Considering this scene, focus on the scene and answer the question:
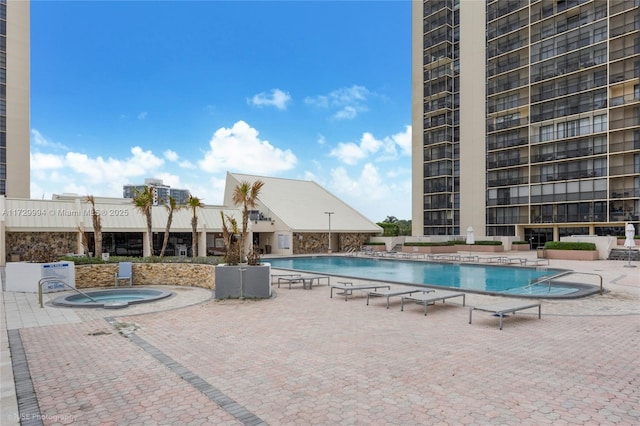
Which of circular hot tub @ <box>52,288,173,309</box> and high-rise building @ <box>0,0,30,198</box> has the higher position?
high-rise building @ <box>0,0,30,198</box>

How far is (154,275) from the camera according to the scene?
647 inches

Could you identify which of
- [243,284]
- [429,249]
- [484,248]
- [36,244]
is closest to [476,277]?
[243,284]

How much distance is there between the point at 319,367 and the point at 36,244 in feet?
91.5

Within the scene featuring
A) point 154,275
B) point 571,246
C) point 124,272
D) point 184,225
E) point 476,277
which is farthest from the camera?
point 184,225

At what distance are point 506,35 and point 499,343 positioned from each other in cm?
4781

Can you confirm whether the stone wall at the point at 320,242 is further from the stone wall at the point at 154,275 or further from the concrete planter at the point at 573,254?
the stone wall at the point at 154,275

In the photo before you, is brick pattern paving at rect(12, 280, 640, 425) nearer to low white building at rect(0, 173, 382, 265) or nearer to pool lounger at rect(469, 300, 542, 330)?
pool lounger at rect(469, 300, 542, 330)

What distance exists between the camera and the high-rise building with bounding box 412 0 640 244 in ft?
123

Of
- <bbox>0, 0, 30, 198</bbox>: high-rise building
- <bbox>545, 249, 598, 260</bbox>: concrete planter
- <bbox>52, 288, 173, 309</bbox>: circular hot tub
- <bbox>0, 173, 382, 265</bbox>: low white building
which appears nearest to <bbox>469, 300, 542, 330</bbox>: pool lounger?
<bbox>52, 288, 173, 309</bbox>: circular hot tub

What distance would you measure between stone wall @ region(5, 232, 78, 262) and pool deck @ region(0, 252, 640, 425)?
18934mm

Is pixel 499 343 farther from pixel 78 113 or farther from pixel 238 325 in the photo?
pixel 78 113

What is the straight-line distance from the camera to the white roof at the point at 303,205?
3819 centimetres

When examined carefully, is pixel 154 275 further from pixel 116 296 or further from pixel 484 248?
pixel 484 248

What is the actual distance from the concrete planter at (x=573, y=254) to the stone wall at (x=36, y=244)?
34.1m
